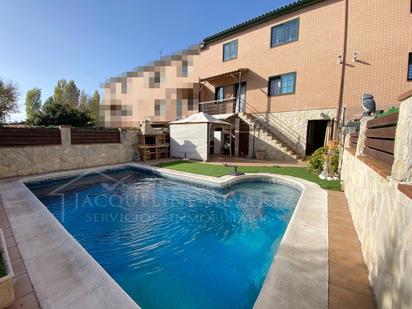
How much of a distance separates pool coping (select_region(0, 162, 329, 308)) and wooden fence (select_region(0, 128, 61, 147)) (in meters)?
5.61

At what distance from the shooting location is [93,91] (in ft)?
137

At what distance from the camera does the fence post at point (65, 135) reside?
10234mm

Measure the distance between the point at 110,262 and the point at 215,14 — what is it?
1739 cm

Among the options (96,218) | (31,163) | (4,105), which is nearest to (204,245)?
(96,218)

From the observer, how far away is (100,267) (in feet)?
9.25

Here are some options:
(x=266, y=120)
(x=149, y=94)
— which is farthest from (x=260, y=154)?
(x=149, y=94)

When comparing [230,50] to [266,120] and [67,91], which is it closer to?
[266,120]

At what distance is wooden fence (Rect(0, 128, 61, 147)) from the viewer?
8630 millimetres

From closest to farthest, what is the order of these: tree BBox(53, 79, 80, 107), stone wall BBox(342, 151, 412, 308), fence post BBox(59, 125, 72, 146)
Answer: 1. stone wall BBox(342, 151, 412, 308)
2. fence post BBox(59, 125, 72, 146)
3. tree BBox(53, 79, 80, 107)

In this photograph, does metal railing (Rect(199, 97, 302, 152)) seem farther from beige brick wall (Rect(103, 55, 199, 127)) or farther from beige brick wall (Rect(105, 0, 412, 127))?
beige brick wall (Rect(103, 55, 199, 127))

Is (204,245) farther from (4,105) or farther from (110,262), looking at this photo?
(4,105)

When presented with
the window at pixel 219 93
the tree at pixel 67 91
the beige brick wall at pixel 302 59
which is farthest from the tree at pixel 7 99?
the beige brick wall at pixel 302 59

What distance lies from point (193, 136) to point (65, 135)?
707cm

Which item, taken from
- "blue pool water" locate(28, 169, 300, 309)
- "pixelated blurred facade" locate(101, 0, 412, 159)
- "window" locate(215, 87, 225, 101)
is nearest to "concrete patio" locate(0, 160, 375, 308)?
"blue pool water" locate(28, 169, 300, 309)
